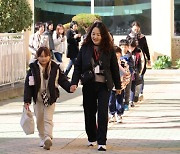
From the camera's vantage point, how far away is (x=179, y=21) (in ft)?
92.2

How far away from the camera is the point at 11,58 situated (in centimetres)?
1725

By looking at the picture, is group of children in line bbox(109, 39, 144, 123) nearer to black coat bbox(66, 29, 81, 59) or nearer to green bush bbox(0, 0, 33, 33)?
green bush bbox(0, 0, 33, 33)

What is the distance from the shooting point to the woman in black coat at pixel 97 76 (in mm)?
9883

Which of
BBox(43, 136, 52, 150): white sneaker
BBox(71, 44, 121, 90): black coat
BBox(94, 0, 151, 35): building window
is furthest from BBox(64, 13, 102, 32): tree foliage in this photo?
BBox(43, 136, 52, 150): white sneaker

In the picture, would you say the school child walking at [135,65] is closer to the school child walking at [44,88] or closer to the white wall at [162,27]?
the school child walking at [44,88]

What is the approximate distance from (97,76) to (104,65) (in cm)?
19

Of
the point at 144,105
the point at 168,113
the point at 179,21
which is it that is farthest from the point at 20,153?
the point at 179,21

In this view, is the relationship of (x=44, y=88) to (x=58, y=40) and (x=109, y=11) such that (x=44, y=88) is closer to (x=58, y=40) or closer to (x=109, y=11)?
(x=58, y=40)

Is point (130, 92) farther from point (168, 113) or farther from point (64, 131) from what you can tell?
point (64, 131)

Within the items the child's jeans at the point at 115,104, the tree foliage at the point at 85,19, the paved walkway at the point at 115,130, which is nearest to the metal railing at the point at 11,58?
the paved walkway at the point at 115,130

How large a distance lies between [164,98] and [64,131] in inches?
230

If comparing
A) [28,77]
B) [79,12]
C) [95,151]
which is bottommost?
[95,151]

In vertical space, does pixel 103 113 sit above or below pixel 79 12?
below

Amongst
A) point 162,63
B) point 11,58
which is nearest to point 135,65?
point 11,58
